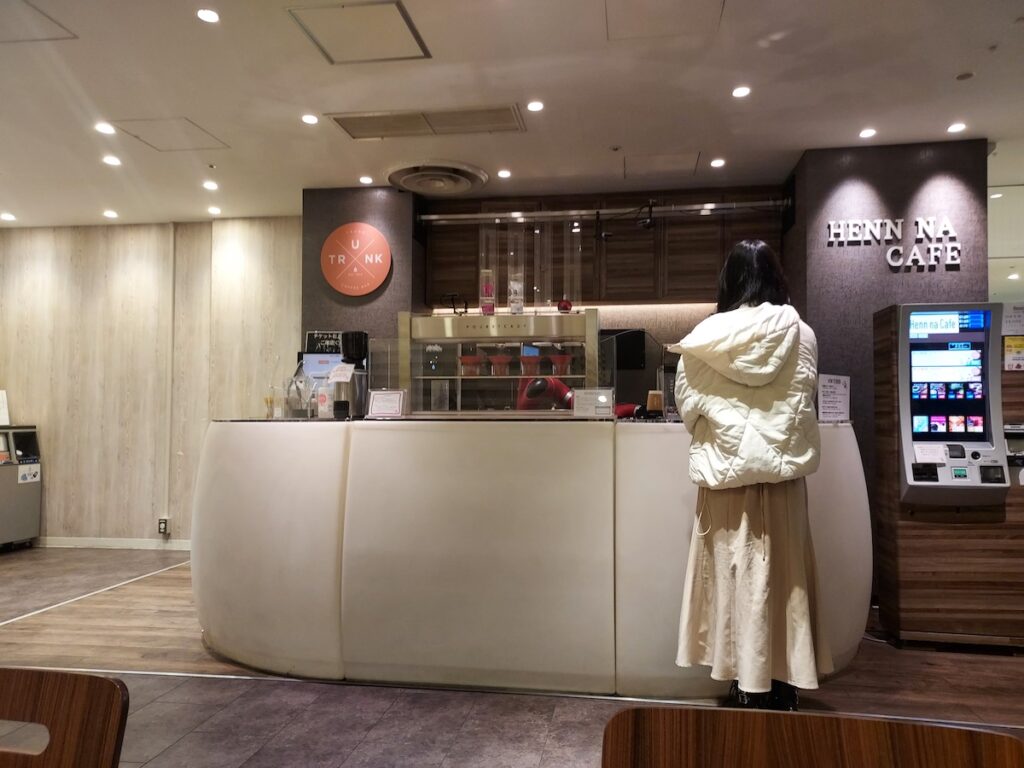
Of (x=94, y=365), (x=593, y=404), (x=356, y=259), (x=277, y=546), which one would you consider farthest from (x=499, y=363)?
(x=94, y=365)

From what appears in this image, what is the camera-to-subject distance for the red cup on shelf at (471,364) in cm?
331

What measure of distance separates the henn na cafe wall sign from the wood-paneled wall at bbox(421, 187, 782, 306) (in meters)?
0.84

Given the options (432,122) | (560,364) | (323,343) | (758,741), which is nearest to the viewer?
(758,741)

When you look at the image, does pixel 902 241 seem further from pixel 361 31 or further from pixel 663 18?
pixel 361 31

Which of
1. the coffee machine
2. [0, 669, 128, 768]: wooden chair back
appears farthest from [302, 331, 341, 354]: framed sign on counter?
[0, 669, 128, 768]: wooden chair back

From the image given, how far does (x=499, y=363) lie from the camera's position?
10.9 ft

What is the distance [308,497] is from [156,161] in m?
3.62

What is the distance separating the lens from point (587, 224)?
6.04 m

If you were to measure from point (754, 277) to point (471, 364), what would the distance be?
1426 millimetres

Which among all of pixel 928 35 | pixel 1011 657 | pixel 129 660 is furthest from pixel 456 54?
pixel 1011 657

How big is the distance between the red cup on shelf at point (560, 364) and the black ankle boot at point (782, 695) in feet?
5.08

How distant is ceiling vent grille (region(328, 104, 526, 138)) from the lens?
14.5 ft

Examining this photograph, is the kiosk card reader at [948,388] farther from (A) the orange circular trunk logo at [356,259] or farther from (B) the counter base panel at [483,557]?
(A) the orange circular trunk logo at [356,259]

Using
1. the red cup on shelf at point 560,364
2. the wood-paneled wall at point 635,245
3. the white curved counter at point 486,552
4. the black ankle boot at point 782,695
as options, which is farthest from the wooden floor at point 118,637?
the wood-paneled wall at point 635,245
